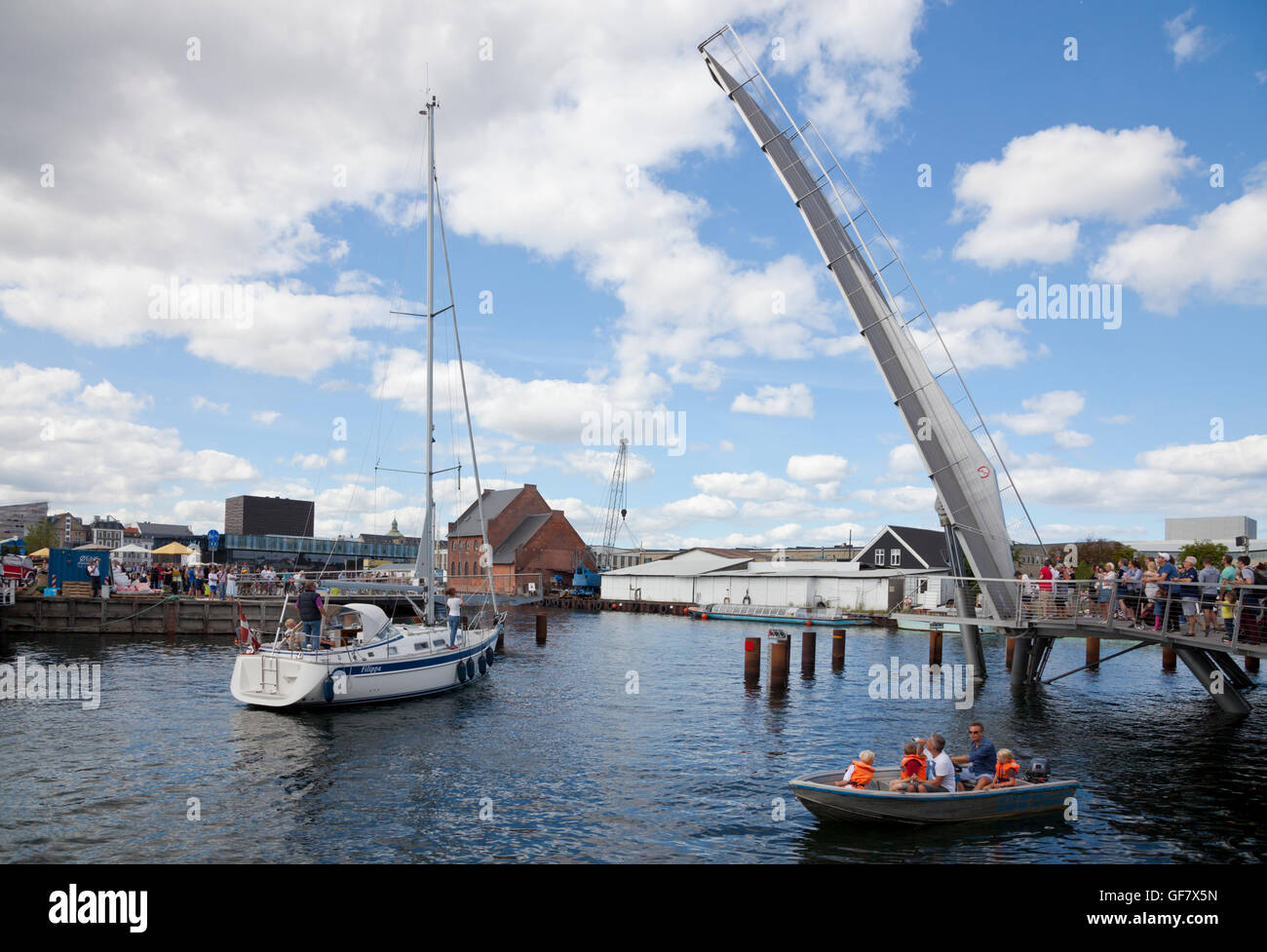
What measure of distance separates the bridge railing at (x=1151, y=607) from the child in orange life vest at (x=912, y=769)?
9888mm

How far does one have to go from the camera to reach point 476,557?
113 meters

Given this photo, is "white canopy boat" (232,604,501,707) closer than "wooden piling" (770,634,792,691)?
Yes

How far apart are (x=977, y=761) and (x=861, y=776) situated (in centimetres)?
266

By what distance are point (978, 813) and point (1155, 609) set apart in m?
11.7

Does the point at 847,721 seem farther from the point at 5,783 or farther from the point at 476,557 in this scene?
the point at 476,557

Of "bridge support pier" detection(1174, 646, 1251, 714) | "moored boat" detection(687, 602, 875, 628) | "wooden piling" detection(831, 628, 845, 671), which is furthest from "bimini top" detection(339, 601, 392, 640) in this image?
"moored boat" detection(687, 602, 875, 628)

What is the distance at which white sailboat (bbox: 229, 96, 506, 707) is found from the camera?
24.8 meters

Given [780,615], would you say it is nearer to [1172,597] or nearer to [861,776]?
[1172,597]

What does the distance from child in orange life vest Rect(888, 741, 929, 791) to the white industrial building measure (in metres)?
51.2

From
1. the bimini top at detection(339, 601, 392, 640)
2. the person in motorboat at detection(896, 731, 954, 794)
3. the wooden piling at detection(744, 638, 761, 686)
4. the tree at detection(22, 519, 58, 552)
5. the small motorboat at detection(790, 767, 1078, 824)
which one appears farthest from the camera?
Result: the tree at detection(22, 519, 58, 552)

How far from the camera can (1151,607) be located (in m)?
24.1

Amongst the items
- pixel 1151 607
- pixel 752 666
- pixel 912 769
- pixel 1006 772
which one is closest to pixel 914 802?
pixel 912 769

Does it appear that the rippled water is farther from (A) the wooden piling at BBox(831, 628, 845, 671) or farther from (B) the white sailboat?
(A) the wooden piling at BBox(831, 628, 845, 671)
